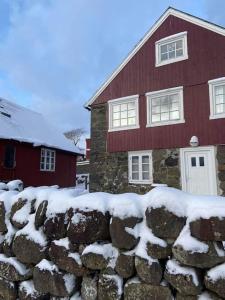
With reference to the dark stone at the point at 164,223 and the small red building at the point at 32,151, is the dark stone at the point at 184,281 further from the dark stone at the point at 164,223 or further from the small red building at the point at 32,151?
the small red building at the point at 32,151

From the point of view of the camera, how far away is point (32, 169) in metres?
18.0

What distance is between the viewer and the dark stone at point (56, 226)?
301 cm

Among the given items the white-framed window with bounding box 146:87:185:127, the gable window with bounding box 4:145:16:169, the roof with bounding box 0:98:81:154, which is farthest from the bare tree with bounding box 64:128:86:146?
the white-framed window with bounding box 146:87:185:127

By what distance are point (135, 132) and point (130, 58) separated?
3604 millimetres

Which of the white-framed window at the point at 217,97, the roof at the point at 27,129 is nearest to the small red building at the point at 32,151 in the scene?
the roof at the point at 27,129

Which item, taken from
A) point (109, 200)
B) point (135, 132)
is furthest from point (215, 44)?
point (109, 200)

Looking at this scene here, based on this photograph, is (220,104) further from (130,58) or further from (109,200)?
(109,200)

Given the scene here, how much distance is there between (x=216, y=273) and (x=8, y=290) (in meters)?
2.33

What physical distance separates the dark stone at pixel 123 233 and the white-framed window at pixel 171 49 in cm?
1081

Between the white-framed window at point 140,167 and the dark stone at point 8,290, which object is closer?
the dark stone at point 8,290

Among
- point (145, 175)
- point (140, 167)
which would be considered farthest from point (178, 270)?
point (140, 167)

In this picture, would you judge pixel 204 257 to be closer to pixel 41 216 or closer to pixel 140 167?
pixel 41 216

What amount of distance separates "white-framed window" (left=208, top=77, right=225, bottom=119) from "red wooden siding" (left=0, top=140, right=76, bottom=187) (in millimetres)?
11318

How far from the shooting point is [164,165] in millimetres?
12055
